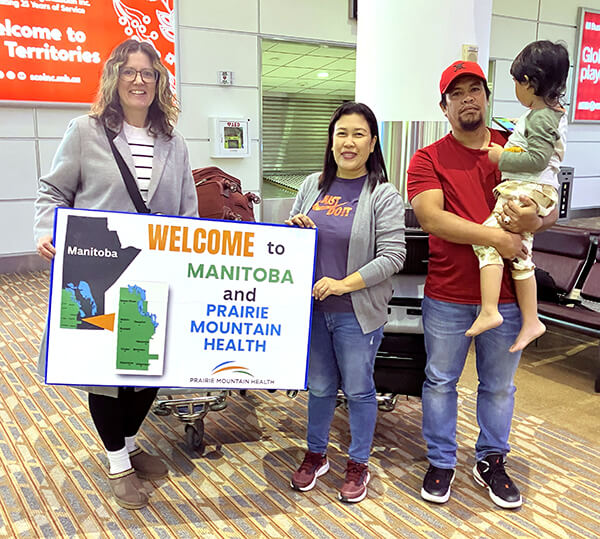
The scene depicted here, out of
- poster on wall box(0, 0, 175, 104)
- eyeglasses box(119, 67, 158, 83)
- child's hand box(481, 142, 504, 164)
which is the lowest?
child's hand box(481, 142, 504, 164)

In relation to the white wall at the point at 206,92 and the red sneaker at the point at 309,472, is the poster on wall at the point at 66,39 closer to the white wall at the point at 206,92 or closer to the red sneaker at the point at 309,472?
the white wall at the point at 206,92

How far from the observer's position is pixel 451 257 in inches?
80.7

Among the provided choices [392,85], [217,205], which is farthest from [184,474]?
[392,85]

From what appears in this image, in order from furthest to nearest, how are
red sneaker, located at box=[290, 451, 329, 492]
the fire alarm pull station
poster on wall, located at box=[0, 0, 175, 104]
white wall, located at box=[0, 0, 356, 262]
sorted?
the fire alarm pull station, white wall, located at box=[0, 0, 356, 262], poster on wall, located at box=[0, 0, 175, 104], red sneaker, located at box=[290, 451, 329, 492]

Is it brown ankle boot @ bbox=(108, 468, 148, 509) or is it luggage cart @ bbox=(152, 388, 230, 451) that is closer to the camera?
brown ankle boot @ bbox=(108, 468, 148, 509)

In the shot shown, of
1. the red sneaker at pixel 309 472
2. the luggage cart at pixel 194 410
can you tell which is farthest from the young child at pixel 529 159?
the luggage cart at pixel 194 410

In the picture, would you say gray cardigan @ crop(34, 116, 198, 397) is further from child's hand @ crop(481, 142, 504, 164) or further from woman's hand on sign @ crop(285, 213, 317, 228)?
child's hand @ crop(481, 142, 504, 164)

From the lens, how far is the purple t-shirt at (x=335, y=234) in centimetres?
204

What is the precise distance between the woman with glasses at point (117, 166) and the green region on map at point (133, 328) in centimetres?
16

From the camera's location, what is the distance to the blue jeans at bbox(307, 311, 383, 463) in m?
2.06

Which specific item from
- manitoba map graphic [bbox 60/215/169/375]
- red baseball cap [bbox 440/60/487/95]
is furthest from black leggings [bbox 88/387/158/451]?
red baseball cap [bbox 440/60/487/95]

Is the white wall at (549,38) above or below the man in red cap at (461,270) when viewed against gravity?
above

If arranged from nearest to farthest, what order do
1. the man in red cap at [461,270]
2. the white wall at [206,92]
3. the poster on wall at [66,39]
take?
the man in red cap at [461,270] < the poster on wall at [66,39] < the white wall at [206,92]

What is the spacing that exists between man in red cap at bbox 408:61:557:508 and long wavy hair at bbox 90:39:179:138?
3.01ft
